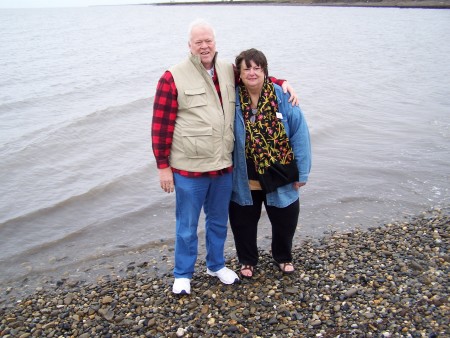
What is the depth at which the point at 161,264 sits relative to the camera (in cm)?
655

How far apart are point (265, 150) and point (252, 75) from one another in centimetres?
81

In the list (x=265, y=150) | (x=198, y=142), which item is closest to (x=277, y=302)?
(x=265, y=150)

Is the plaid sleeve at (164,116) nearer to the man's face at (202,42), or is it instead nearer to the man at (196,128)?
the man at (196,128)

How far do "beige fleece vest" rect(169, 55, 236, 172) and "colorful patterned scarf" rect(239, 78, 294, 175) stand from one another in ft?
0.52

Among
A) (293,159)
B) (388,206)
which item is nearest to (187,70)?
(293,159)

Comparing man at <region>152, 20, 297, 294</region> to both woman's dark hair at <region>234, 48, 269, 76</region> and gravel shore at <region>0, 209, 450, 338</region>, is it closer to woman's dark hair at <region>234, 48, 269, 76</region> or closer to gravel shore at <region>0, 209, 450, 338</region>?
woman's dark hair at <region>234, 48, 269, 76</region>

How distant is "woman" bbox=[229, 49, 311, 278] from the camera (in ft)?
15.1

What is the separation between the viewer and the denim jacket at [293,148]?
15.4 ft

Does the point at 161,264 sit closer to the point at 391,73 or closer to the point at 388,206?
the point at 388,206

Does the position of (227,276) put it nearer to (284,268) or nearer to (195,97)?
(284,268)

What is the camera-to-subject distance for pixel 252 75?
4418 millimetres

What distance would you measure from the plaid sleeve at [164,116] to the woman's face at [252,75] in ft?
2.37

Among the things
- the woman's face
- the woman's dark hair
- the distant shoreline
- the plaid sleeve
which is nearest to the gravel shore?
the plaid sleeve

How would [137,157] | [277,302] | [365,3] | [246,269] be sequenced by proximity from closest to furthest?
[277,302] < [246,269] < [137,157] < [365,3]
